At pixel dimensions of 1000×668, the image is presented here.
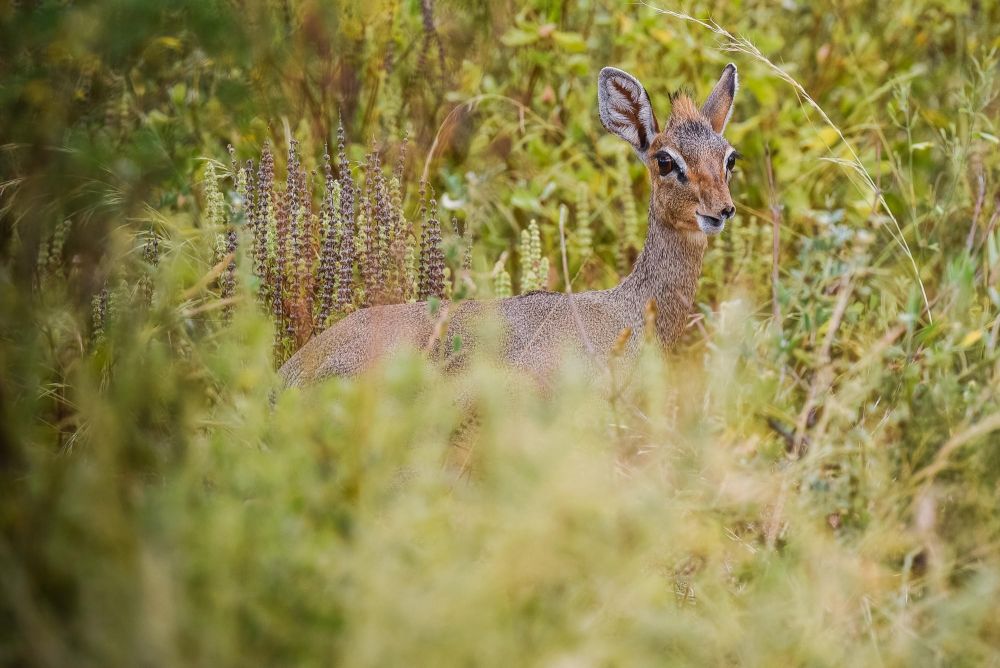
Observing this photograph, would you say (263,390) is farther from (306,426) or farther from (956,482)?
(956,482)

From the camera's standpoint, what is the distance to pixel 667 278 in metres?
3.88

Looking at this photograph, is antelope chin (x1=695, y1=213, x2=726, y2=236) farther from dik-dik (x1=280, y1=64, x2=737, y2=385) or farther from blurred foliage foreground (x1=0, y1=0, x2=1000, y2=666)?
blurred foliage foreground (x1=0, y1=0, x2=1000, y2=666)

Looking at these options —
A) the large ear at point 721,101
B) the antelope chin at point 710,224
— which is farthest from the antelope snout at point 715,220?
the large ear at point 721,101

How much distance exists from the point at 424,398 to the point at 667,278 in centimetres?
141

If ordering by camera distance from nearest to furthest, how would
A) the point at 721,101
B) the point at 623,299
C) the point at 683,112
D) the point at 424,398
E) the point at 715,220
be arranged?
the point at 424,398 < the point at 715,220 < the point at 623,299 < the point at 683,112 < the point at 721,101

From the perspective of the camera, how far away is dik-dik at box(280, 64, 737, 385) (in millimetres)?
3393

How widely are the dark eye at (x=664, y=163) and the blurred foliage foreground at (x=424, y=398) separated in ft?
1.69

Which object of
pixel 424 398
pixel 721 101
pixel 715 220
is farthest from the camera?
pixel 721 101

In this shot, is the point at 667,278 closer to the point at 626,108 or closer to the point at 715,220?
the point at 715,220

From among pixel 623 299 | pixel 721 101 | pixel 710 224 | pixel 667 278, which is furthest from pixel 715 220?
pixel 721 101

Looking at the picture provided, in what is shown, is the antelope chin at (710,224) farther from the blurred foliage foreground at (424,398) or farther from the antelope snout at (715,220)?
the blurred foliage foreground at (424,398)

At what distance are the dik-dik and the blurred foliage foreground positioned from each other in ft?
0.77

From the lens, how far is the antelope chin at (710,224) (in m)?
Result: 3.67

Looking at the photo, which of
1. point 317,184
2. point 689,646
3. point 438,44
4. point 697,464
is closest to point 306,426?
point 689,646
